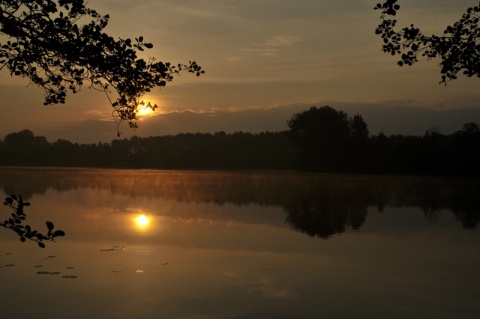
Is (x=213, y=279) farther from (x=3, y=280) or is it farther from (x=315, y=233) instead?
(x=315, y=233)

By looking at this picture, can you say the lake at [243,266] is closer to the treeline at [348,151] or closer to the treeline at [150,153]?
the treeline at [348,151]

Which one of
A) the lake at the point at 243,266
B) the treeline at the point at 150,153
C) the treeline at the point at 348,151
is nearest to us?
the lake at the point at 243,266

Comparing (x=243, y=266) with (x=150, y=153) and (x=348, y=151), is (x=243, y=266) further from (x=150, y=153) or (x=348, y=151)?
(x=150, y=153)

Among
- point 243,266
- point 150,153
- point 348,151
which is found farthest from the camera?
point 150,153

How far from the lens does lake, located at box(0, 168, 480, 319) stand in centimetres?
933

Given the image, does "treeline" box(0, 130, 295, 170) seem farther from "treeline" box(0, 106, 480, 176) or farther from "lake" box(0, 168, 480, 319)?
"lake" box(0, 168, 480, 319)

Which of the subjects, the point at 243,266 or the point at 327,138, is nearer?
the point at 243,266

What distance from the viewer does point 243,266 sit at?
1253 centimetres

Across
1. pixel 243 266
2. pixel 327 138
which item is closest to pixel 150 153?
pixel 327 138

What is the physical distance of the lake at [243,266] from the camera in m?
9.33

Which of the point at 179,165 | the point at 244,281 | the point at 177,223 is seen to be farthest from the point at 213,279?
the point at 179,165

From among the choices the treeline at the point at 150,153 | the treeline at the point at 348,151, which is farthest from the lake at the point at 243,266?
the treeline at the point at 150,153

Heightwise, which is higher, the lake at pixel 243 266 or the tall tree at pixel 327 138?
the tall tree at pixel 327 138

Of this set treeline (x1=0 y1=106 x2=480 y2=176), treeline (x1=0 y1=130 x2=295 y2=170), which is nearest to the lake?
treeline (x1=0 y1=106 x2=480 y2=176)
